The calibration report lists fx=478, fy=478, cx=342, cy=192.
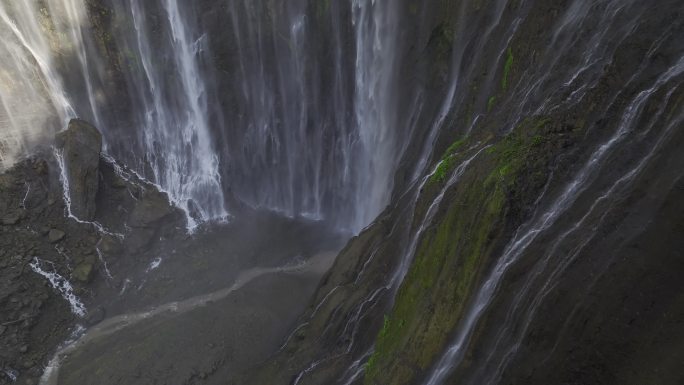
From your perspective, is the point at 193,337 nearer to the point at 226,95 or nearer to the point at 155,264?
the point at 155,264

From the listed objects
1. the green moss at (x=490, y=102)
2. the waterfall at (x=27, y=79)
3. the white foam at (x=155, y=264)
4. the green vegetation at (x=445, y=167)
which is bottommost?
the green vegetation at (x=445, y=167)

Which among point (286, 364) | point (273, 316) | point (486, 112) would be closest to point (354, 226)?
point (273, 316)

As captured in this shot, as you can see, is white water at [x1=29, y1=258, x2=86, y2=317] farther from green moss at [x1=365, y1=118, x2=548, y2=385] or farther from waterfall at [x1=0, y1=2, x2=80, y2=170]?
green moss at [x1=365, y1=118, x2=548, y2=385]

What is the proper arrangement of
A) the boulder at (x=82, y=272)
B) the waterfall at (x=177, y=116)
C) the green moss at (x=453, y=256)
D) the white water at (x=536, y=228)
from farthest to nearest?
the waterfall at (x=177, y=116) < the boulder at (x=82, y=272) < the green moss at (x=453, y=256) < the white water at (x=536, y=228)

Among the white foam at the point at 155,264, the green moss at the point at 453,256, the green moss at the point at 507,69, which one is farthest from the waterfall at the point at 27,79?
the green moss at the point at 507,69

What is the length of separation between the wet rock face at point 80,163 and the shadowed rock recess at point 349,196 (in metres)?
0.07

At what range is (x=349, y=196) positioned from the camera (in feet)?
63.0

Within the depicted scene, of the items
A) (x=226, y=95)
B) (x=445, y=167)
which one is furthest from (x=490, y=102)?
(x=226, y=95)

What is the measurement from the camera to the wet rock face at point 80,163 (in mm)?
17656

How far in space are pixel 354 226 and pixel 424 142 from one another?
6.48m

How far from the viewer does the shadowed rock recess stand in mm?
5844

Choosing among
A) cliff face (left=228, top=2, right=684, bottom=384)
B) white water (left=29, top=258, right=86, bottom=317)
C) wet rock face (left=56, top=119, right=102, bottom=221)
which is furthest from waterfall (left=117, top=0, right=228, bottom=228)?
cliff face (left=228, top=2, right=684, bottom=384)

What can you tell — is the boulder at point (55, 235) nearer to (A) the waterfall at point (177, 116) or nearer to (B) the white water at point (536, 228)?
(A) the waterfall at point (177, 116)

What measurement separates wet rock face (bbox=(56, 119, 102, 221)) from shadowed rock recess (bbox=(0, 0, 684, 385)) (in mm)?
75
